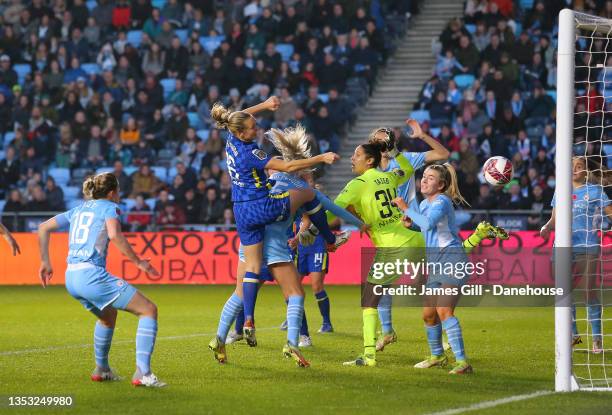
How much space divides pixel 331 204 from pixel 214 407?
9.73ft

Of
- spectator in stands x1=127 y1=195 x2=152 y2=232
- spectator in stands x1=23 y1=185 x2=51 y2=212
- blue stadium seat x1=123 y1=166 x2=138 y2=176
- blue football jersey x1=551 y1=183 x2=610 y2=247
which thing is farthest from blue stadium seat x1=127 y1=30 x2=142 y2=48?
blue football jersey x1=551 y1=183 x2=610 y2=247

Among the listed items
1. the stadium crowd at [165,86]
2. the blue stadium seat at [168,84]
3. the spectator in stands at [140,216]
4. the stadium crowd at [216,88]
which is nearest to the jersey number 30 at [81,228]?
the stadium crowd at [216,88]

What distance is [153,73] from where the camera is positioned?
26.3 meters

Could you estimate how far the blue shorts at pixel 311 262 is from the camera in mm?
12750

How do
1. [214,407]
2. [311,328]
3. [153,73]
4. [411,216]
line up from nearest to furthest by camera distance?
[214,407] < [411,216] < [311,328] < [153,73]

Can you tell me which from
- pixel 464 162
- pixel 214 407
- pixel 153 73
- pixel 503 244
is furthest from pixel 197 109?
pixel 214 407

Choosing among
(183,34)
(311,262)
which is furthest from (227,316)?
(183,34)

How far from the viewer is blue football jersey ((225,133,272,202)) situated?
9.36 meters

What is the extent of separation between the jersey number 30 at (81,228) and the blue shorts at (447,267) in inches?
112

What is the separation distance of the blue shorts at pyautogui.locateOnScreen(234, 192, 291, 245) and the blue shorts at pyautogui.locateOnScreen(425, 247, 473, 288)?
136 cm

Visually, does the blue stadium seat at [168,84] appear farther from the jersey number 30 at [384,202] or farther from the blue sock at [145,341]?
the blue sock at [145,341]

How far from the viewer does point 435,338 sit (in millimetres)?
9477

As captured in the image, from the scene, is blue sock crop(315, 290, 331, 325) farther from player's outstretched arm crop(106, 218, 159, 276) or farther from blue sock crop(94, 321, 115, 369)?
player's outstretched arm crop(106, 218, 159, 276)

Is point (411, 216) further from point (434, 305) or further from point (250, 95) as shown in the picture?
point (250, 95)
